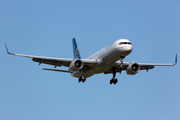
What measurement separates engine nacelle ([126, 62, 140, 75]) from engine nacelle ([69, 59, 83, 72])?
23.6 ft

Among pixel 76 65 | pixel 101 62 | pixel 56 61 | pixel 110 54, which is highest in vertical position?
pixel 110 54

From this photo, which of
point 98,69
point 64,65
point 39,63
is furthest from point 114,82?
point 39,63

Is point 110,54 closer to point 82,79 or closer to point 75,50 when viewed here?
point 82,79

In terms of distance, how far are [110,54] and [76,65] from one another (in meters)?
5.17

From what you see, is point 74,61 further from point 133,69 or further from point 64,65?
point 133,69

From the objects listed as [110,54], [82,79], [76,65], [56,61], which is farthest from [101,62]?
[56,61]

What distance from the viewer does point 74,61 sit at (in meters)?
39.6

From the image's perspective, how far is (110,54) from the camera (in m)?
37.6

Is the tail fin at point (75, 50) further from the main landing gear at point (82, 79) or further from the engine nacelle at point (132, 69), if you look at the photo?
the engine nacelle at point (132, 69)

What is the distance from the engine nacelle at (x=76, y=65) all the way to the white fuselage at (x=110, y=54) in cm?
194

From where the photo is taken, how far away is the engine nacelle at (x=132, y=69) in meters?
42.1

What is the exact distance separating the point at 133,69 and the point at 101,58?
611 cm

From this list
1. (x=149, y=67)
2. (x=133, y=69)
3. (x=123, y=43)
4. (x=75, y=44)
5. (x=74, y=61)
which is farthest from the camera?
(x=75, y=44)

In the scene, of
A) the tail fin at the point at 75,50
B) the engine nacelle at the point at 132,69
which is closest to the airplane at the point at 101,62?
the engine nacelle at the point at 132,69
